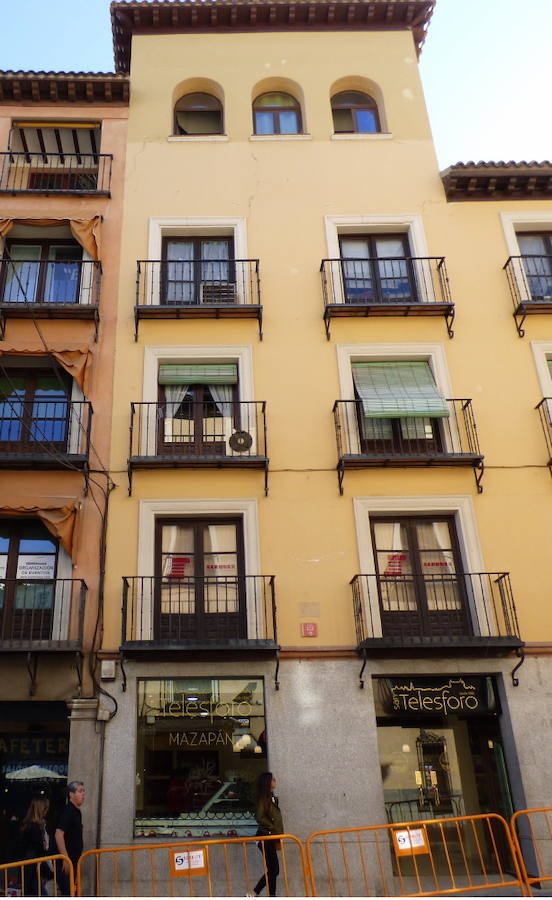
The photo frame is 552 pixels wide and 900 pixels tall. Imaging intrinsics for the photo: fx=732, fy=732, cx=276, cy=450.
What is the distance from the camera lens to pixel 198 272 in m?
15.2

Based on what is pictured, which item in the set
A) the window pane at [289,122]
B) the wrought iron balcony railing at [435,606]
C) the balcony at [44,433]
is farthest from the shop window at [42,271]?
the wrought iron balcony railing at [435,606]

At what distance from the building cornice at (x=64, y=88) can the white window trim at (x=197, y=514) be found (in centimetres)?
993

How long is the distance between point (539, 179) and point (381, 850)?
1334cm

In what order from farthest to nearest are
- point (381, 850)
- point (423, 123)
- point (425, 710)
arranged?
point (423, 123)
point (425, 710)
point (381, 850)

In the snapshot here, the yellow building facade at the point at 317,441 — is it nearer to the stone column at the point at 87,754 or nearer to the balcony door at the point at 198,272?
the balcony door at the point at 198,272

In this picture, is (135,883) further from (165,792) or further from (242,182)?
(242,182)

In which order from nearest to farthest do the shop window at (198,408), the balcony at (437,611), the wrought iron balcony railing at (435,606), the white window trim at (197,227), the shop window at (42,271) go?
1. the balcony at (437,611)
2. the wrought iron balcony railing at (435,606)
3. the shop window at (198,408)
4. the shop window at (42,271)
5. the white window trim at (197,227)

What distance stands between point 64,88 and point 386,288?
866 cm

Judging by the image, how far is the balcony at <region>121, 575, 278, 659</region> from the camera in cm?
1174

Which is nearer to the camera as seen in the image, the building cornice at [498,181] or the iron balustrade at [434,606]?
the iron balustrade at [434,606]

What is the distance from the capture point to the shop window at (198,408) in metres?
13.6

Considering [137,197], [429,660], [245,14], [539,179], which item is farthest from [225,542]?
[245,14]

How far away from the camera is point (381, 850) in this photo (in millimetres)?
10797

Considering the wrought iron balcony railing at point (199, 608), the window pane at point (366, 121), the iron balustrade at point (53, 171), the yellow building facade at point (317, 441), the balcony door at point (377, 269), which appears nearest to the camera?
the yellow building facade at point (317, 441)
